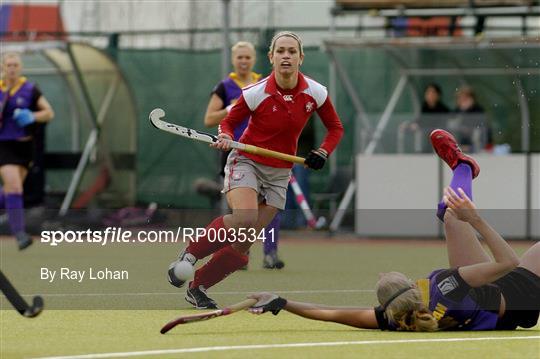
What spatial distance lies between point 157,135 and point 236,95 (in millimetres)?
7507

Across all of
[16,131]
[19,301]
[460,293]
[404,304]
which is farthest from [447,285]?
[16,131]

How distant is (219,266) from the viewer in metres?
8.29

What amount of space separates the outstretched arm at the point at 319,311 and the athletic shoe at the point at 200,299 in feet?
4.39

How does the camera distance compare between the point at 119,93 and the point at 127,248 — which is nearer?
the point at 127,248

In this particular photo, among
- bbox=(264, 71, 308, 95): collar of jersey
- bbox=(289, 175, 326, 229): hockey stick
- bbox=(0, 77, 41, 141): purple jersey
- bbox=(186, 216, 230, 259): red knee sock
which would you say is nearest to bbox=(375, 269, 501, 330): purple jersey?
bbox=(186, 216, 230, 259): red knee sock

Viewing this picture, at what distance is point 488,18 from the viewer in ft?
58.3

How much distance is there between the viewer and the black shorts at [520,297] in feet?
23.5

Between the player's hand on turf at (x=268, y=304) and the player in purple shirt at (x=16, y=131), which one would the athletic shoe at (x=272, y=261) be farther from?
the player's hand on turf at (x=268, y=304)

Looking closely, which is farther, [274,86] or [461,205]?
[274,86]

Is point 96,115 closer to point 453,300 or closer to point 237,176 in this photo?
point 237,176

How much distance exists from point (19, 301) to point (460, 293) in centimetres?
217

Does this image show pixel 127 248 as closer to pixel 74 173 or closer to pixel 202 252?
pixel 202 252

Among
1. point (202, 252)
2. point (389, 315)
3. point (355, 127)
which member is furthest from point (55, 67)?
point (389, 315)

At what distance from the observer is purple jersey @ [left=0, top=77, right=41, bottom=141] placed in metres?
13.9
